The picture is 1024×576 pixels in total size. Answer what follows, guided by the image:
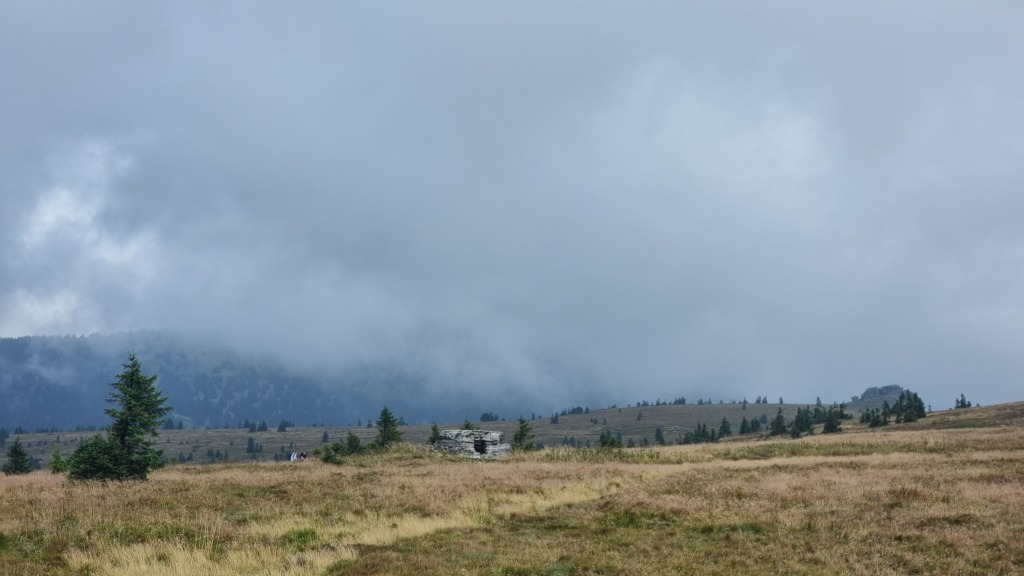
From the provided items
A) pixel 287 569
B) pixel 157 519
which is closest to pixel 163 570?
pixel 287 569

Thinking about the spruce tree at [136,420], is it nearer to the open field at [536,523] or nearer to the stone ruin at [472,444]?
the open field at [536,523]

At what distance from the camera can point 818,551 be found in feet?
47.6

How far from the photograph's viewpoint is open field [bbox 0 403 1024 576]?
1365 centimetres

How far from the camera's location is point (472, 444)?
5616 cm

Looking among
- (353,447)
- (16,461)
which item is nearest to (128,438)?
(353,447)

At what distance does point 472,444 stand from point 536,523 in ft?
122

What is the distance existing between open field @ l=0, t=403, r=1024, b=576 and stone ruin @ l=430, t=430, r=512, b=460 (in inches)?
823

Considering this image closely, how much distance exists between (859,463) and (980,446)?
13.3 m

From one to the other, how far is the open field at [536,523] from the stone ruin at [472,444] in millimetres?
20897

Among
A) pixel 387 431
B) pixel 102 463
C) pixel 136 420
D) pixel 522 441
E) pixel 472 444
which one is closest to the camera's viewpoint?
pixel 102 463

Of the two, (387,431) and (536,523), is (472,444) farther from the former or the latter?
(536,523)

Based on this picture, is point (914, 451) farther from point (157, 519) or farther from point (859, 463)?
point (157, 519)

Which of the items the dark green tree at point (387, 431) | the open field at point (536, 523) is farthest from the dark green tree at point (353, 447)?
the open field at point (536, 523)

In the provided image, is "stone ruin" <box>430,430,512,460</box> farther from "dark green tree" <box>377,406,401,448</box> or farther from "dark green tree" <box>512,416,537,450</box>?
"dark green tree" <box>512,416,537,450</box>
